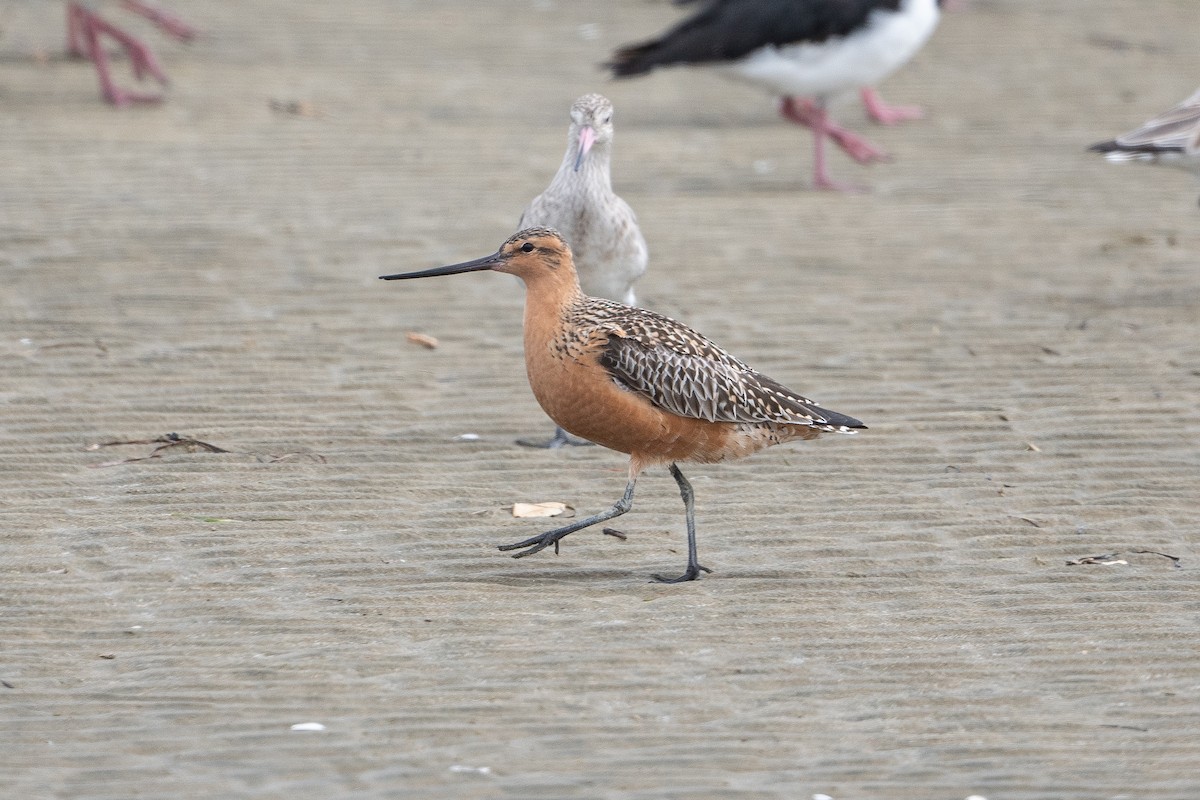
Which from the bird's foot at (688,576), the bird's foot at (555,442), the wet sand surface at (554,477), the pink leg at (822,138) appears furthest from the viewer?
the pink leg at (822,138)

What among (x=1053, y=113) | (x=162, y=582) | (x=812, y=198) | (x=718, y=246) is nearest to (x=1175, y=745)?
(x=162, y=582)

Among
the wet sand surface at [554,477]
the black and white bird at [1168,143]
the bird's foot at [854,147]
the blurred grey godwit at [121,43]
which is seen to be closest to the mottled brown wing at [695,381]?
the wet sand surface at [554,477]

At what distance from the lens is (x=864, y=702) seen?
5215 mm

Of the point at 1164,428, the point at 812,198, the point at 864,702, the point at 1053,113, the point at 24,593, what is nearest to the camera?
the point at 864,702

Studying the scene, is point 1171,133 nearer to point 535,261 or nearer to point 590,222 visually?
point 590,222

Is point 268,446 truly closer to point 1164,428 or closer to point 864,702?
point 864,702

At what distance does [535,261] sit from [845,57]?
6.90 m

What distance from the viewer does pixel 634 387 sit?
245 inches

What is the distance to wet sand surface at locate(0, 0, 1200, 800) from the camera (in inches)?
195

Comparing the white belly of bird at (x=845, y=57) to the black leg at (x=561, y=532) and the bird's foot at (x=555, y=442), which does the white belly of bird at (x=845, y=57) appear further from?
the black leg at (x=561, y=532)

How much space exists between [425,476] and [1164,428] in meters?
3.10

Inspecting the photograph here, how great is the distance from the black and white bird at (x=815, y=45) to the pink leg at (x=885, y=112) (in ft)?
3.24

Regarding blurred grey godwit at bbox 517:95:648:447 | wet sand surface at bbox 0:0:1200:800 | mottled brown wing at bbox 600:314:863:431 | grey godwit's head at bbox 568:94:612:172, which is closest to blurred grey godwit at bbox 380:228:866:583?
mottled brown wing at bbox 600:314:863:431

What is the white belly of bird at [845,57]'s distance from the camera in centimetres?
1286
